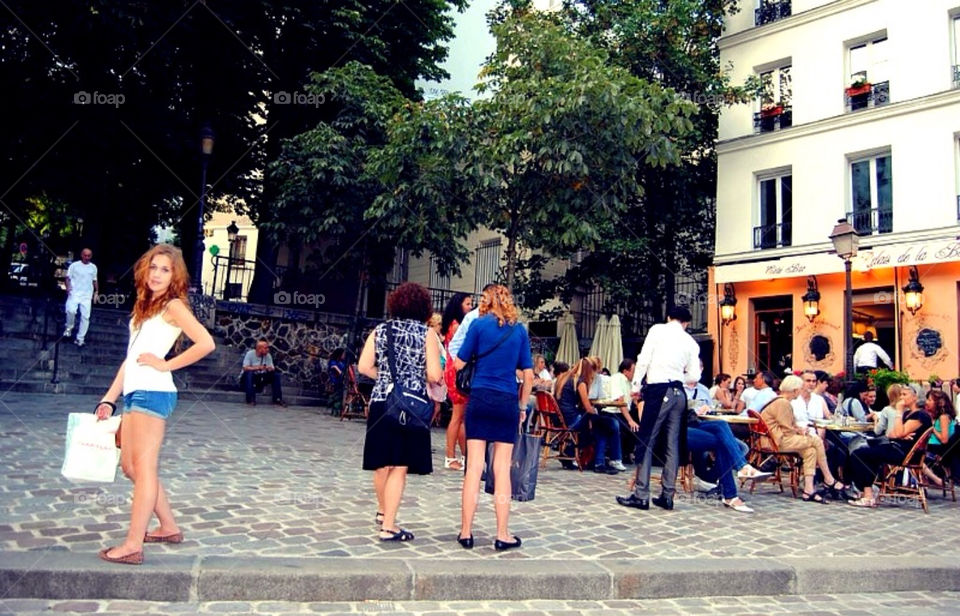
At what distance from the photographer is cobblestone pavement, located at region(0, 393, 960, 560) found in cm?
487

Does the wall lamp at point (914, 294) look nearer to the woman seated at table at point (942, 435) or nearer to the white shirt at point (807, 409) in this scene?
the woman seated at table at point (942, 435)

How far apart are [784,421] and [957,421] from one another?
3.40m

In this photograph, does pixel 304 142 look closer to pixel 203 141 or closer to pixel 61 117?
pixel 203 141

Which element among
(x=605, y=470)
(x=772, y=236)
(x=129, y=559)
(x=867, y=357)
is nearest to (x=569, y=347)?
(x=772, y=236)

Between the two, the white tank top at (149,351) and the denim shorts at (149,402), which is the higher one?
the white tank top at (149,351)

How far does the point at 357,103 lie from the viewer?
55.2 feet

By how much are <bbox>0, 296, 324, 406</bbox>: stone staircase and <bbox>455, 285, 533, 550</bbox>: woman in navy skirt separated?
1137 cm

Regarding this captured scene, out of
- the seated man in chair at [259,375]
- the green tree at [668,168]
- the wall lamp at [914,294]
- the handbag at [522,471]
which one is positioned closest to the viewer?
the handbag at [522,471]

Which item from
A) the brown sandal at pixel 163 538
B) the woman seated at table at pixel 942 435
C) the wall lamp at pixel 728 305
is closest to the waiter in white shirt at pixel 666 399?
the brown sandal at pixel 163 538

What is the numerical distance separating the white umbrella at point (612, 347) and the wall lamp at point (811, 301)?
4560 mm

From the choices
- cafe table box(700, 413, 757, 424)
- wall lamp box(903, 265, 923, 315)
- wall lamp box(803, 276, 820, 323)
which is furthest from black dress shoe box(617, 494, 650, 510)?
wall lamp box(803, 276, 820, 323)

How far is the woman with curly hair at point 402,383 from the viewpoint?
482 centimetres

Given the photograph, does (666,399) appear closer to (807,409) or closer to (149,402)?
(807,409)

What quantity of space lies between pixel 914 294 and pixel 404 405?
15.1 metres
